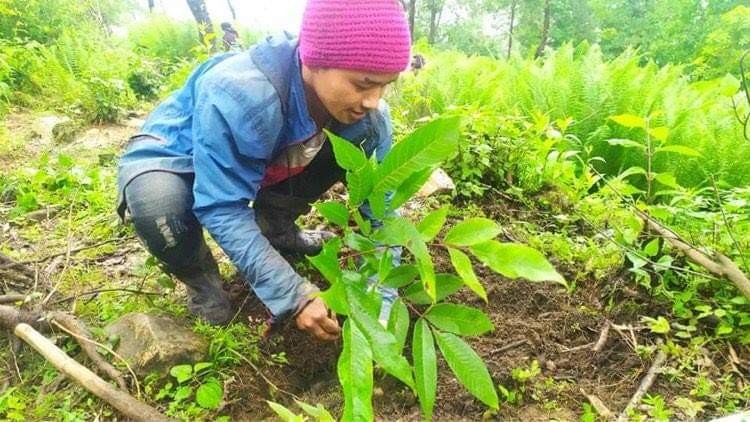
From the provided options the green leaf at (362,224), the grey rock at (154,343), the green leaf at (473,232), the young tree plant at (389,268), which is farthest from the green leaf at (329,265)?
the grey rock at (154,343)

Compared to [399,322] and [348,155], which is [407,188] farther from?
[399,322]

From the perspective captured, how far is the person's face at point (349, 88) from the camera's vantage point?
1517 millimetres

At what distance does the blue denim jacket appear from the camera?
1.57 meters

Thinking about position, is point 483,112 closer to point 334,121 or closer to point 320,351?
point 334,121

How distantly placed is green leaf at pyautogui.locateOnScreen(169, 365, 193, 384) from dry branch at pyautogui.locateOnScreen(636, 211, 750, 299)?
63.4 inches

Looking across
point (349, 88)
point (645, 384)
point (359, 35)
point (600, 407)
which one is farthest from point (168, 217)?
point (645, 384)

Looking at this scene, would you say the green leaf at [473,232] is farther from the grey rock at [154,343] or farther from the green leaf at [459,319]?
the grey rock at [154,343]

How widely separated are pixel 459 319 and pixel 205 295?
1.15m

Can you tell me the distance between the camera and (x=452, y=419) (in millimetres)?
1573

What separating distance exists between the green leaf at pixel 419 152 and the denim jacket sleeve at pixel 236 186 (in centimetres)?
65

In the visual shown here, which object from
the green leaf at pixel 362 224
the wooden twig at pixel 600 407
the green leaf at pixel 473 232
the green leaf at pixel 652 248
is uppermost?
the green leaf at pixel 473 232

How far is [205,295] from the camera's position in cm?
195

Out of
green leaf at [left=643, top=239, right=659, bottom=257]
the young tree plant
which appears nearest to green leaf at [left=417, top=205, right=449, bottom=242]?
the young tree plant

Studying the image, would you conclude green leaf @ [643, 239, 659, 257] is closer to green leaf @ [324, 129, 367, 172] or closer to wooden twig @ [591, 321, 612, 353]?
wooden twig @ [591, 321, 612, 353]
